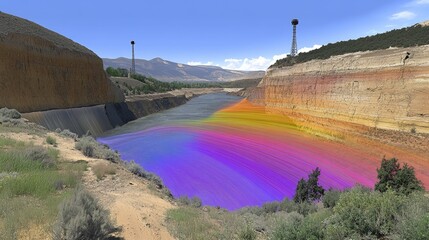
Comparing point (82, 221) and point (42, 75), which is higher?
point (42, 75)

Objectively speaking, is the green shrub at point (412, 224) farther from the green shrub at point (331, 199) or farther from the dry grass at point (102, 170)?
the dry grass at point (102, 170)

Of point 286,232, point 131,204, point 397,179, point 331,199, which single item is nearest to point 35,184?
point 131,204

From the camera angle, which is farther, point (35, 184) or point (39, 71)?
point (39, 71)

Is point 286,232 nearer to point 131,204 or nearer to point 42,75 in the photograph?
point 131,204

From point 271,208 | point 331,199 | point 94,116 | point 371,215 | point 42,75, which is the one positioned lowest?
point 271,208

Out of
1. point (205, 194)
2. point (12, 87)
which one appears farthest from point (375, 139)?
point (12, 87)

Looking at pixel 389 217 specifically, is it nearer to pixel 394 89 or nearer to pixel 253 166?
pixel 253 166

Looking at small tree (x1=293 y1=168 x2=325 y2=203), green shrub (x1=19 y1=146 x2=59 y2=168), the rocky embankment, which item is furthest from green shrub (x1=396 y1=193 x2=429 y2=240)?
the rocky embankment
